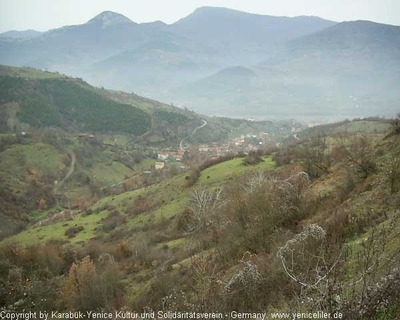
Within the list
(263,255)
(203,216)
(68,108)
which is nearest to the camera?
(263,255)

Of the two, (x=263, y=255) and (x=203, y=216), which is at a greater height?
(x=263, y=255)

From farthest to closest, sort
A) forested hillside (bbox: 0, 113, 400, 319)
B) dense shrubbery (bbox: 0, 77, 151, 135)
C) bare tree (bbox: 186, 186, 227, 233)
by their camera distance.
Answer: dense shrubbery (bbox: 0, 77, 151, 135), bare tree (bbox: 186, 186, 227, 233), forested hillside (bbox: 0, 113, 400, 319)

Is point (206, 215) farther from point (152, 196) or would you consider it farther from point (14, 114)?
point (14, 114)

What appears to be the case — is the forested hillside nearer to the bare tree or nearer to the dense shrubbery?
the bare tree

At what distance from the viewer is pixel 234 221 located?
58.5 ft

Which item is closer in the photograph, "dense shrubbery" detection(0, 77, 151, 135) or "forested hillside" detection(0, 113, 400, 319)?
"forested hillside" detection(0, 113, 400, 319)

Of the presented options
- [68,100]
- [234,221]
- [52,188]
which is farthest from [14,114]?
[234,221]

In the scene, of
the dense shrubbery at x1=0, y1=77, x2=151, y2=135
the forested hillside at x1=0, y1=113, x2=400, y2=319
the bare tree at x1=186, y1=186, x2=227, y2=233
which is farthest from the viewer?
the dense shrubbery at x1=0, y1=77, x2=151, y2=135

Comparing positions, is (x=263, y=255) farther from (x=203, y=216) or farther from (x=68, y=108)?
(x=68, y=108)

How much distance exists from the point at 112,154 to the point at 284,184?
381 ft

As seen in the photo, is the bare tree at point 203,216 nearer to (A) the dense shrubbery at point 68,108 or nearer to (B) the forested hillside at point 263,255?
(B) the forested hillside at point 263,255

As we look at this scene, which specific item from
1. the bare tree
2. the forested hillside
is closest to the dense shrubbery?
the forested hillside

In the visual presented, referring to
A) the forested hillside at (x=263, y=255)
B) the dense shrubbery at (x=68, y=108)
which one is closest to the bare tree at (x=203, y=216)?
the forested hillside at (x=263, y=255)

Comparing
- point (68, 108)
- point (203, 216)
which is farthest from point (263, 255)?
point (68, 108)
